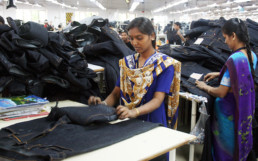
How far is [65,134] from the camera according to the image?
1.07 meters

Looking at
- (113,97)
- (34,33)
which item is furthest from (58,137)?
(34,33)

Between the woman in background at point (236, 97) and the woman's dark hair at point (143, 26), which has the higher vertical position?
the woman's dark hair at point (143, 26)

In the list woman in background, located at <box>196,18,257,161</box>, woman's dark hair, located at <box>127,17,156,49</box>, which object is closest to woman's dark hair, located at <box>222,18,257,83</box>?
woman in background, located at <box>196,18,257,161</box>

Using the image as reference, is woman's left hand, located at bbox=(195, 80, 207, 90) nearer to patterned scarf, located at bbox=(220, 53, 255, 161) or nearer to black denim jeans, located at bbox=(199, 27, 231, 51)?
patterned scarf, located at bbox=(220, 53, 255, 161)

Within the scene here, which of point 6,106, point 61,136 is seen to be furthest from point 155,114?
point 6,106

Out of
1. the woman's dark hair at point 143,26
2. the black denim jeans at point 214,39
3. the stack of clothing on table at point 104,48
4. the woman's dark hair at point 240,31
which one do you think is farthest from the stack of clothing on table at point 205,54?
the woman's dark hair at point 143,26

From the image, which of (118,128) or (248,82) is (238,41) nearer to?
(248,82)

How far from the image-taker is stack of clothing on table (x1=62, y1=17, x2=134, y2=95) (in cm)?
230

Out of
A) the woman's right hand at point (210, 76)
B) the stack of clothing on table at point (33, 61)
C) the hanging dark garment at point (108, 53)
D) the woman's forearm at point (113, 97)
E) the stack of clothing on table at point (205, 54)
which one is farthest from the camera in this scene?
the stack of clothing on table at point (205, 54)

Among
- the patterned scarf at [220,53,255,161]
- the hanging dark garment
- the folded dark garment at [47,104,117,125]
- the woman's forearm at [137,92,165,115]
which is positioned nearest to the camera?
the folded dark garment at [47,104,117,125]

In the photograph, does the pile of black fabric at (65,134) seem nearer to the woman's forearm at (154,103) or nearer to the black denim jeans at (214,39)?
the woman's forearm at (154,103)

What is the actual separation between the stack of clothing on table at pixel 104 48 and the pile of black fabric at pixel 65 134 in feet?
3.40

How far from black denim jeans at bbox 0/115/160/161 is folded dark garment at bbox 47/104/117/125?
28 millimetres

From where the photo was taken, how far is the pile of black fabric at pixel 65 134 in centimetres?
90
